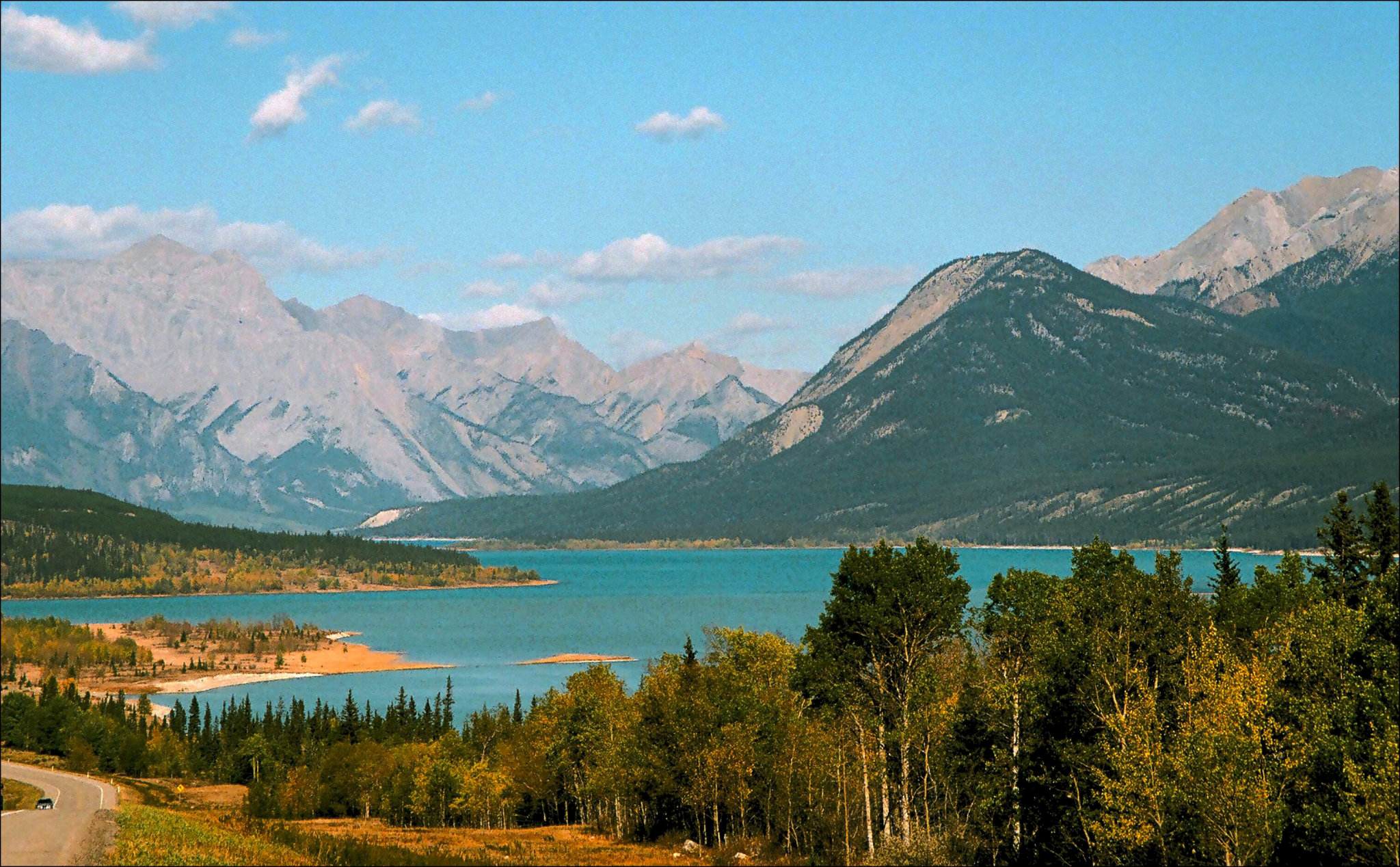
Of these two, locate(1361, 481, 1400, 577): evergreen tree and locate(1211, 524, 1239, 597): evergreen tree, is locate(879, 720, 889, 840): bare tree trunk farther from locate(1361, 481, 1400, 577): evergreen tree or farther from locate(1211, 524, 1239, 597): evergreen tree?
locate(1211, 524, 1239, 597): evergreen tree

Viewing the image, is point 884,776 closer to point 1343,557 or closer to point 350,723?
point 1343,557

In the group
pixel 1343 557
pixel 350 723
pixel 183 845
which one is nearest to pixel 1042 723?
pixel 1343 557

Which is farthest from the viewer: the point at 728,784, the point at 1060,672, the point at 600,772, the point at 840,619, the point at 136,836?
the point at 600,772

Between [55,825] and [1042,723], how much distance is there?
40726 millimetres

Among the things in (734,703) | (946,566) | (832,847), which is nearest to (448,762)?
(734,703)

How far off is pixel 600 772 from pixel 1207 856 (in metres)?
45.9

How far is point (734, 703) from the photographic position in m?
80.6

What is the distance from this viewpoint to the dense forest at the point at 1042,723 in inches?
2099

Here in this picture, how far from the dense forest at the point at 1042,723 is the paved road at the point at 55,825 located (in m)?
25.8

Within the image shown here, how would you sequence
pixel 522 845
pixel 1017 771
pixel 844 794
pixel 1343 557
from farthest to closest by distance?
pixel 1343 557
pixel 522 845
pixel 844 794
pixel 1017 771

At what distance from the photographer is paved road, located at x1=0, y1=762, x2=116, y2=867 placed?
→ 4141cm

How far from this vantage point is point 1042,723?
62688 millimetres

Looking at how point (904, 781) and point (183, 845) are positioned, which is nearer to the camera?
point (183, 845)

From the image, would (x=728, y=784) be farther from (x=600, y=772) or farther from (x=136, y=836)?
(x=136, y=836)
